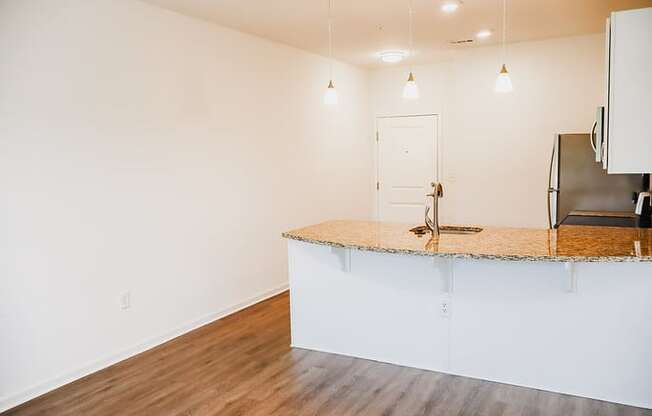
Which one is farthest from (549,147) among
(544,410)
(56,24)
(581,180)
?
(56,24)

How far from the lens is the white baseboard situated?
3010mm

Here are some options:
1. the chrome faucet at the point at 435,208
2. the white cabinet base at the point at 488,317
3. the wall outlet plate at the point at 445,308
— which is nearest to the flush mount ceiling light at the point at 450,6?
the chrome faucet at the point at 435,208

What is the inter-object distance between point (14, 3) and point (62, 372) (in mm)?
2203

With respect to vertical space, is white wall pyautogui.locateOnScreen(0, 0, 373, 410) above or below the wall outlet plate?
above

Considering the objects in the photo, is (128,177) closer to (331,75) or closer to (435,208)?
(435,208)

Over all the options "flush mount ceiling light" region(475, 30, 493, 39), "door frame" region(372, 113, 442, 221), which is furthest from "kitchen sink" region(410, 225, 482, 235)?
"door frame" region(372, 113, 442, 221)

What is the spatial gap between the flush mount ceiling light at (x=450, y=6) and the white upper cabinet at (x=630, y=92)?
1.30 metres

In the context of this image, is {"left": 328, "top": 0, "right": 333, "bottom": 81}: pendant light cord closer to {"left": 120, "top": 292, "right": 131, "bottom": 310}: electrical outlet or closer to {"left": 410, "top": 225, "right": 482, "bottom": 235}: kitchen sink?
{"left": 410, "top": 225, "right": 482, "bottom": 235}: kitchen sink

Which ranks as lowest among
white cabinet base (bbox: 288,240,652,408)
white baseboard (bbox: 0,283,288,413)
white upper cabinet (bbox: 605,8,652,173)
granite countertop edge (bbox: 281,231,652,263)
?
white baseboard (bbox: 0,283,288,413)

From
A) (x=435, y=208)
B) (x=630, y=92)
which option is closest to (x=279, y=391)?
(x=435, y=208)

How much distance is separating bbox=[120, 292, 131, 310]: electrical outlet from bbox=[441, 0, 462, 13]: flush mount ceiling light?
3.13m

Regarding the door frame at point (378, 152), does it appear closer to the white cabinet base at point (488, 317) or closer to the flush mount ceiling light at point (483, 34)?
the flush mount ceiling light at point (483, 34)

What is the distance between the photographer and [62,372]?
10.7 ft

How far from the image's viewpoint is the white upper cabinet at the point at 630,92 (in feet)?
8.87
